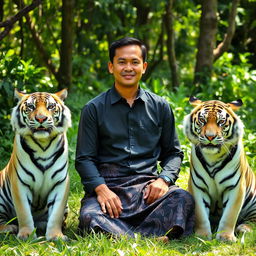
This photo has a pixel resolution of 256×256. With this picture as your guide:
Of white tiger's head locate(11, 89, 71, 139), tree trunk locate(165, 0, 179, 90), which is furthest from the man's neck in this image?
tree trunk locate(165, 0, 179, 90)

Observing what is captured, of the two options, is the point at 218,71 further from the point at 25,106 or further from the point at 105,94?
the point at 25,106

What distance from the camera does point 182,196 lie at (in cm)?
411

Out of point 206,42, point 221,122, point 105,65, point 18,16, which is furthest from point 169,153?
point 105,65

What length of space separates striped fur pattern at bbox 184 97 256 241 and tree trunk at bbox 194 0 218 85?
15.0 feet

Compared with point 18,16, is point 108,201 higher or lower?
lower

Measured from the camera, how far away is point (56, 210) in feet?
13.2

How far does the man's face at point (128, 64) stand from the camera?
4.25m

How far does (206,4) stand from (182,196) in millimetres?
5255

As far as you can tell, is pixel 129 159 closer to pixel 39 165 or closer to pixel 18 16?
pixel 39 165

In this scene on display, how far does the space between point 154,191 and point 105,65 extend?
761cm

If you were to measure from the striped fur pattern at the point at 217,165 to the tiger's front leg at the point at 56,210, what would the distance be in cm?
102

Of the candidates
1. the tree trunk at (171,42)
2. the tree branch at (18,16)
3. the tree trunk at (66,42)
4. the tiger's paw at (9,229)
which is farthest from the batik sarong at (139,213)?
the tree trunk at (171,42)

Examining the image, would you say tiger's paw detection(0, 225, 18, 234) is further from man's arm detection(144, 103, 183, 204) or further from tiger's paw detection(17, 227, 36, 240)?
man's arm detection(144, 103, 183, 204)

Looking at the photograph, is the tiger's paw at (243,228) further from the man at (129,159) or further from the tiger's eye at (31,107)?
the tiger's eye at (31,107)
